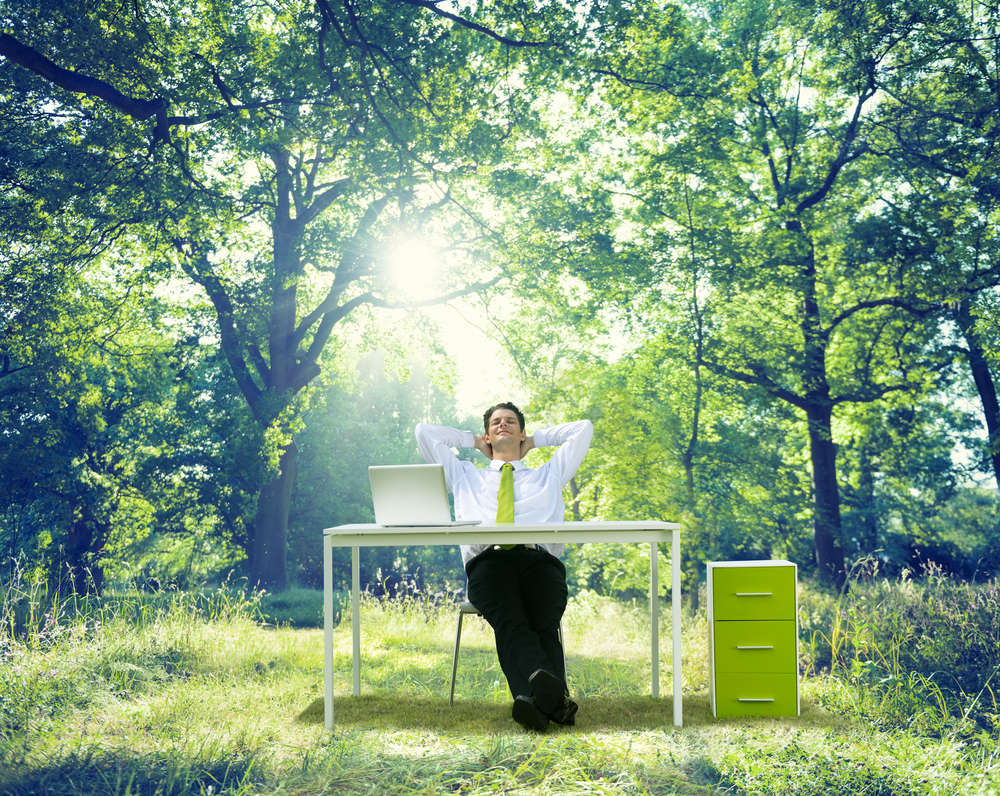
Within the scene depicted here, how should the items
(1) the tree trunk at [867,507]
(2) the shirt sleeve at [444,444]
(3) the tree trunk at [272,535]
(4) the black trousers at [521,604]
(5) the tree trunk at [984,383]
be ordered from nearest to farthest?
(4) the black trousers at [521,604]
(2) the shirt sleeve at [444,444]
(5) the tree trunk at [984,383]
(3) the tree trunk at [272,535]
(1) the tree trunk at [867,507]

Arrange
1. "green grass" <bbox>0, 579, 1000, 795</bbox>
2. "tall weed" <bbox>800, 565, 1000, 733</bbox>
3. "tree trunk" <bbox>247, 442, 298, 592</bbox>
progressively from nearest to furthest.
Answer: "green grass" <bbox>0, 579, 1000, 795</bbox> < "tall weed" <bbox>800, 565, 1000, 733</bbox> < "tree trunk" <bbox>247, 442, 298, 592</bbox>

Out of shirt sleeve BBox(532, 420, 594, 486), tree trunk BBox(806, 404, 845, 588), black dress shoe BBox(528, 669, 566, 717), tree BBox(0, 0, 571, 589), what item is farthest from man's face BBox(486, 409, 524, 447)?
tree trunk BBox(806, 404, 845, 588)

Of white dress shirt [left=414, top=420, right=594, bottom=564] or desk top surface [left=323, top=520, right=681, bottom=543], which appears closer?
desk top surface [left=323, top=520, right=681, bottom=543]

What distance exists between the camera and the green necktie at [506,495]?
134 inches

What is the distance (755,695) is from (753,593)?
0.39 m

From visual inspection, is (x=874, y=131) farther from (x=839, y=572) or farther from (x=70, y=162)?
(x=70, y=162)

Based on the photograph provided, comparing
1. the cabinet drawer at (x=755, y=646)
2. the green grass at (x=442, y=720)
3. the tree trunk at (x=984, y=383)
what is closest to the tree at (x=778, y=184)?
the tree trunk at (x=984, y=383)

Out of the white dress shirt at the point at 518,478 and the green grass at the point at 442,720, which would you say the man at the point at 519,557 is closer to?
the white dress shirt at the point at 518,478

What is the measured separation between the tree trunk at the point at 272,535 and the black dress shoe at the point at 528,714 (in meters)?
7.88

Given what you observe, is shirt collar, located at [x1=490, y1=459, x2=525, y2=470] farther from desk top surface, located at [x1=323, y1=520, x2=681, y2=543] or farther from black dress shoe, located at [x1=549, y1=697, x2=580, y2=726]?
black dress shoe, located at [x1=549, y1=697, x2=580, y2=726]

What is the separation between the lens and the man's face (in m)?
3.54

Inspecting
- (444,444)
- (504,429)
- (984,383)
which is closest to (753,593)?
(504,429)

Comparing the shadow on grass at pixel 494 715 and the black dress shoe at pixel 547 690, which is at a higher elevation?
the black dress shoe at pixel 547 690

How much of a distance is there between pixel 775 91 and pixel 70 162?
675 centimetres
